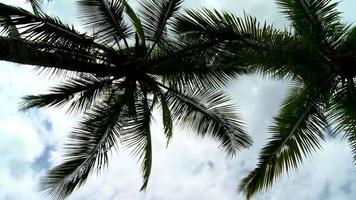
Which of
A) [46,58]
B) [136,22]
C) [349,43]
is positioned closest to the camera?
[46,58]

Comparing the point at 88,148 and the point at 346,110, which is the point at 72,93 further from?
the point at 346,110

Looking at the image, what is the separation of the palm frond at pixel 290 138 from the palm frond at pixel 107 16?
417 cm

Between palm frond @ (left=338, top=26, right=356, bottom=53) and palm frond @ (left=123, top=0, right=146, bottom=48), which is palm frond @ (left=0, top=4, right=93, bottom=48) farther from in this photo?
palm frond @ (left=338, top=26, right=356, bottom=53)

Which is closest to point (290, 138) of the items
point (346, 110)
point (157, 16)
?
point (346, 110)

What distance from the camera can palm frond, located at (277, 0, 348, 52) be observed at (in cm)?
1270

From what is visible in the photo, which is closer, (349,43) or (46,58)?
(46,58)

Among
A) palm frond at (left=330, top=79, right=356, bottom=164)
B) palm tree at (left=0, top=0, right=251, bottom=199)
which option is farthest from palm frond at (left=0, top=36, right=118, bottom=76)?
palm frond at (left=330, top=79, right=356, bottom=164)

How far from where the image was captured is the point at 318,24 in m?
12.8

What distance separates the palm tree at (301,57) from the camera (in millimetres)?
12578

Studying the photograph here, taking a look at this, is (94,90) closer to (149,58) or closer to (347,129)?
(149,58)

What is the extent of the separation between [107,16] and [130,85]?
1.83m

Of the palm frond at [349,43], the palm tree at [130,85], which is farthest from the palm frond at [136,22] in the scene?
the palm frond at [349,43]

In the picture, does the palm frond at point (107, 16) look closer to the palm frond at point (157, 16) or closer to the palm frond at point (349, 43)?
the palm frond at point (157, 16)

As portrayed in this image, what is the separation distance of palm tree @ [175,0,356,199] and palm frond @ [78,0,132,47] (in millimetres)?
1553
